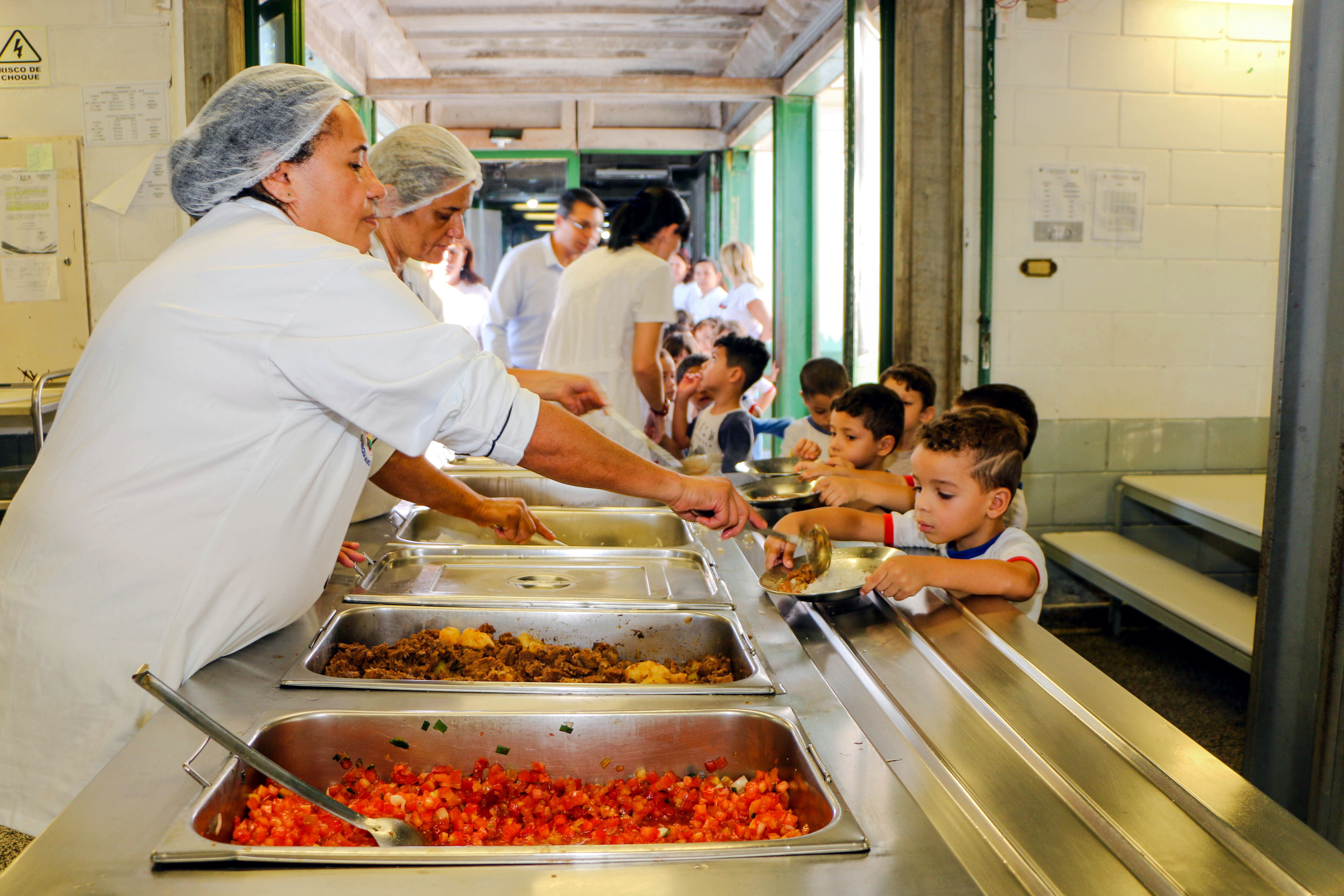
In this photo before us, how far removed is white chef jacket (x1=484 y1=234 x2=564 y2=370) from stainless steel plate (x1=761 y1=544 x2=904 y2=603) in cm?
299

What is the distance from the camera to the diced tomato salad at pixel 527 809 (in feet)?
3.16

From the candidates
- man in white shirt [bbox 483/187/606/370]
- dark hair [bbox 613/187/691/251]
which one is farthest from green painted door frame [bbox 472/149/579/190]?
dark hair [bbox 613/187/691/251]

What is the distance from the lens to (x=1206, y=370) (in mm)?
3854

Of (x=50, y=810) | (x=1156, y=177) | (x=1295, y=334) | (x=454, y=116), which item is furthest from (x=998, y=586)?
(x=454, y=116)

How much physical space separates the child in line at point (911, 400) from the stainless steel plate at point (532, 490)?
0.96 m

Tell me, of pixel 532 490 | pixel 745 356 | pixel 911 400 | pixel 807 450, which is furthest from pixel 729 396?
pixel 532 490

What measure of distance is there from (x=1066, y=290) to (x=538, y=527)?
262cm

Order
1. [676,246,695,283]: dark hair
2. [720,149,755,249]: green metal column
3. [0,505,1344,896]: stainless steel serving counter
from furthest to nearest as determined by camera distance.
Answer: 1. [720,149,755,249]: green metal column
2. [676,246,695,283]: dark hair
3. [0,505,1344,896]: stainless steel serving counter

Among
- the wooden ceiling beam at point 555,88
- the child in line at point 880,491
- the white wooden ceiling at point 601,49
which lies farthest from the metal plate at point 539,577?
the wooden ceiling beam at point 555,88

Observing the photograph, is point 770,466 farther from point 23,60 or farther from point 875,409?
point 23,60

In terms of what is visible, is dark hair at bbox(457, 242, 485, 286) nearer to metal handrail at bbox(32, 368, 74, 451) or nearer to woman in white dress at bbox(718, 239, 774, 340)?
Answer: woman in white dress at bbox(718, 239, 774, 340)

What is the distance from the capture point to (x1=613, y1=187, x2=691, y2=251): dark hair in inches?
145

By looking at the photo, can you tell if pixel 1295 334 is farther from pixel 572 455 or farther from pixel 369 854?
pixel 369 854

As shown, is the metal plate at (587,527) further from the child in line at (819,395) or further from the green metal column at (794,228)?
the green metal column at (794,228)
